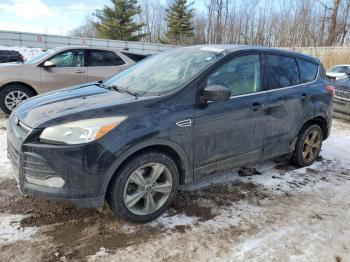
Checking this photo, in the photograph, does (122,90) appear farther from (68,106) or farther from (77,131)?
(77,131)

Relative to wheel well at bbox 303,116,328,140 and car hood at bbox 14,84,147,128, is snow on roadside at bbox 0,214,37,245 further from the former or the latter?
wheel well at bbox 303,116,328,140

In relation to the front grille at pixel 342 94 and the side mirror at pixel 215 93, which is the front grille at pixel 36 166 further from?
the front grille at pixel 342 94

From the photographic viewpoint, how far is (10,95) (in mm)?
7449

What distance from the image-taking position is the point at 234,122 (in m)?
3.75

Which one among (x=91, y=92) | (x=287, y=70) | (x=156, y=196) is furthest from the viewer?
(x=287, y=70)

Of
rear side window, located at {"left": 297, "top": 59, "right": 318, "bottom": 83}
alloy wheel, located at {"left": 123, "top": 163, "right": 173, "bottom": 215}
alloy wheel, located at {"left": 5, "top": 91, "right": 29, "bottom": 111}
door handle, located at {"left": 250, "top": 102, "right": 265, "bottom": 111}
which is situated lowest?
alloy wheel, located at {"left": 123, "top": 163, "right": 173, "bottom": 215}

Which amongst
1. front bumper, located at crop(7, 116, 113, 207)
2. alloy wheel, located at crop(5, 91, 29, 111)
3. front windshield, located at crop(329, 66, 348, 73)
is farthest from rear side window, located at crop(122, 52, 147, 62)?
front windshield, located at crop(329, 66, 348, 73)

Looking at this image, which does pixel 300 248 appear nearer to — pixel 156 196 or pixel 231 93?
pixel 156 196

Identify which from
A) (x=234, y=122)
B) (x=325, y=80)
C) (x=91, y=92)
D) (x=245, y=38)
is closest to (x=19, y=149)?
(x=91, y=92)

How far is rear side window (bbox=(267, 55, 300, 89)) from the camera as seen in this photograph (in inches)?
167

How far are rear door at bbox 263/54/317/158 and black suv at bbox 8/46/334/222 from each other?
0.05ft

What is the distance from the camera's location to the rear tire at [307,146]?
4816 millimetres

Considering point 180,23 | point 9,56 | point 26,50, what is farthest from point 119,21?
point 9,56

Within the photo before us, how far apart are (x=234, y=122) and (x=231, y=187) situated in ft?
3.09
